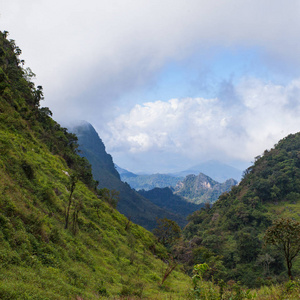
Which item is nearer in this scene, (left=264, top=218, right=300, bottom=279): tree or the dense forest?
the dense forest

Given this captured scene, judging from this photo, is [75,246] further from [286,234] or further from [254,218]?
[254,218]

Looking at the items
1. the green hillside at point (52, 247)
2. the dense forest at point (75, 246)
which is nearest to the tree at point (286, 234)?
the dense forest at point (75, 246)

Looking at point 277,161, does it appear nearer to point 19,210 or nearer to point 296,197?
point 296,197

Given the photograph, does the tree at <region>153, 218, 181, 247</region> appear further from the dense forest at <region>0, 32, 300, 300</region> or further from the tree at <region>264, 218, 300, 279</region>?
the tree at <region>264, 218, 300, 279</region>

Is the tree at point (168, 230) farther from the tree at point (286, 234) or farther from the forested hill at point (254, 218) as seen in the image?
the tree at point (286, 234)

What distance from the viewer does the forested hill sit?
5351 cm

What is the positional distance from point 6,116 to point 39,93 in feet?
82.2

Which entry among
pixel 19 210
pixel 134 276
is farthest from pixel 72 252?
pixel 134 276

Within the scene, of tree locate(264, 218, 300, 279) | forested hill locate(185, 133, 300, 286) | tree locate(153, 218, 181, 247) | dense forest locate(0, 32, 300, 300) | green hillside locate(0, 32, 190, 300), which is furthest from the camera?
forested hill locate(185, 133, 300, 286)

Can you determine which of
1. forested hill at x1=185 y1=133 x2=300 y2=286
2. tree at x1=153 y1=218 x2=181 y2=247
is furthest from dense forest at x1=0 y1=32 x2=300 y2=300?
forested hill at x1=185 y1=133 x2=300 y2=286

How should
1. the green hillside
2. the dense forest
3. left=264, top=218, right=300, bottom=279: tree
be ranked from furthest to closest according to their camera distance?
left=264, top=218, right=300, bottom=279: tree < the green hillside < the dense forest

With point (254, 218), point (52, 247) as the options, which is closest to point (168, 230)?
point (52, 247)

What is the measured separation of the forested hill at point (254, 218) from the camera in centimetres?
5351

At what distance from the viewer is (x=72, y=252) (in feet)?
51.1
